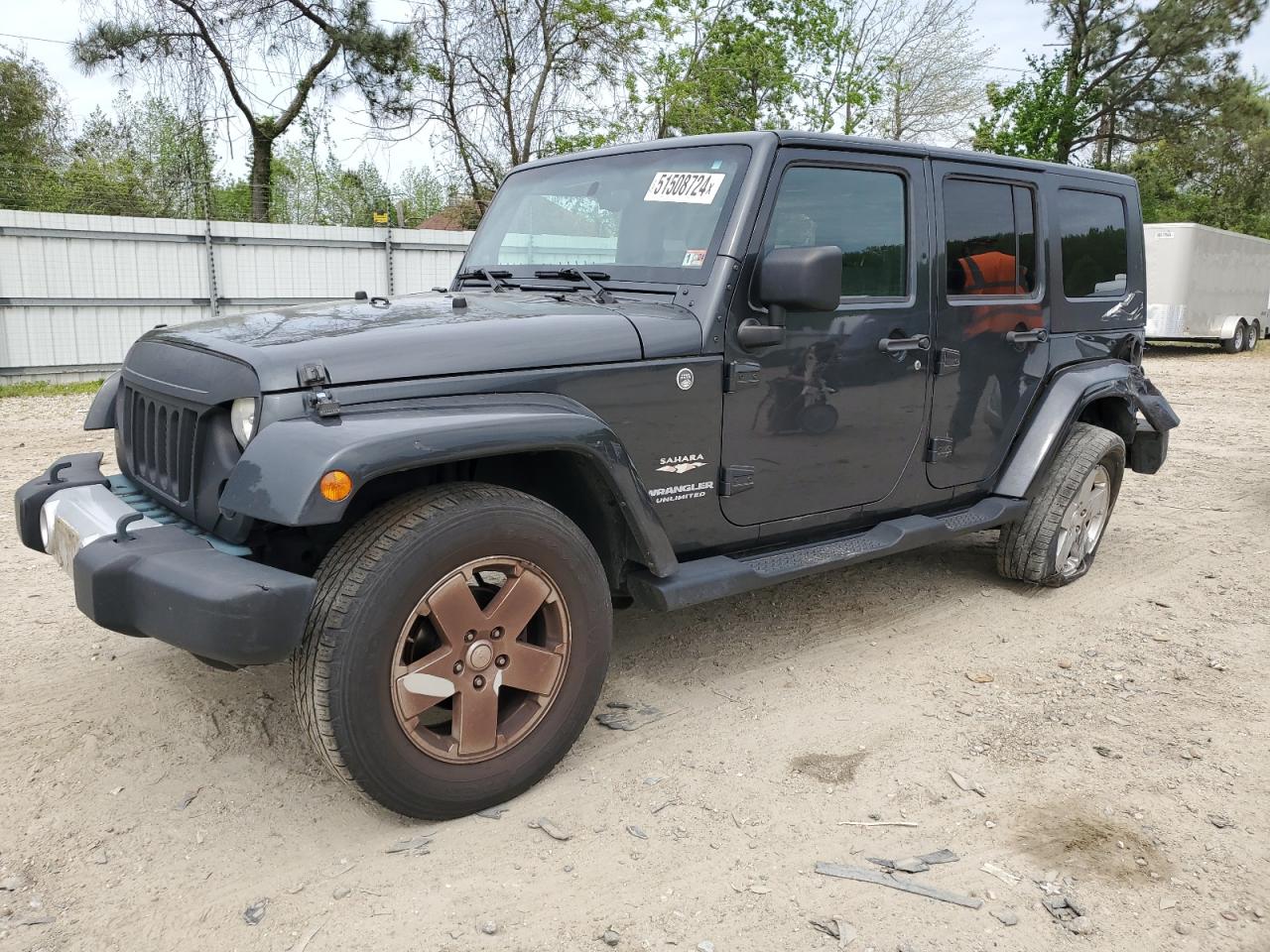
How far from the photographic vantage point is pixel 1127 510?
6.53 meters

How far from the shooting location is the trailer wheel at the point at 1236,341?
2059cm

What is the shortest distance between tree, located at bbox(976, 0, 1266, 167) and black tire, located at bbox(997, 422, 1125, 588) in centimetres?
2599

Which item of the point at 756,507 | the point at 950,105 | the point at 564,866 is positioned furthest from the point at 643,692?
the point at 950,105

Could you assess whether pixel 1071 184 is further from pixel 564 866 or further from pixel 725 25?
pixel 725 25

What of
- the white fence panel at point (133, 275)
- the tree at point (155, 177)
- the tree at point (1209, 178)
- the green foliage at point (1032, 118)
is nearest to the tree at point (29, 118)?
the tree at point (155, 177)

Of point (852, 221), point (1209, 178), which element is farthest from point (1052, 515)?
point (1209, 178)

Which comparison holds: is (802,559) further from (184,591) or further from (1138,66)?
(1138,66)

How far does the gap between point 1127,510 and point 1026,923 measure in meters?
4.86

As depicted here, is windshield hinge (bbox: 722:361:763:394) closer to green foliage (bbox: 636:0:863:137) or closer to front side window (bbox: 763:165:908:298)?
front side window (bbox: 763:165:908:298)

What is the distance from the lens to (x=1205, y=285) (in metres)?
19.1

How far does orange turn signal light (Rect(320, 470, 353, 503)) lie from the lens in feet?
7.61

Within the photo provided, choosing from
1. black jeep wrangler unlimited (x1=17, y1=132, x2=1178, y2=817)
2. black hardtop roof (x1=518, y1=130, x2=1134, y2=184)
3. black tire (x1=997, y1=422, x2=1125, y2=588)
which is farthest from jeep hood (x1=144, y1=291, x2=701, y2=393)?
black tire (x1=997, y1=422, x2=1125, y2=588)

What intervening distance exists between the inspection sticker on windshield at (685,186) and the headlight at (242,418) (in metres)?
1.66

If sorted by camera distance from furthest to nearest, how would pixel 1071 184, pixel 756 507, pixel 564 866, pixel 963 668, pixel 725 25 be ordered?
pixel 725 25 < pixel 1071 184 < pixel 963 668 < pixel 756 507 < pixel 564 866
